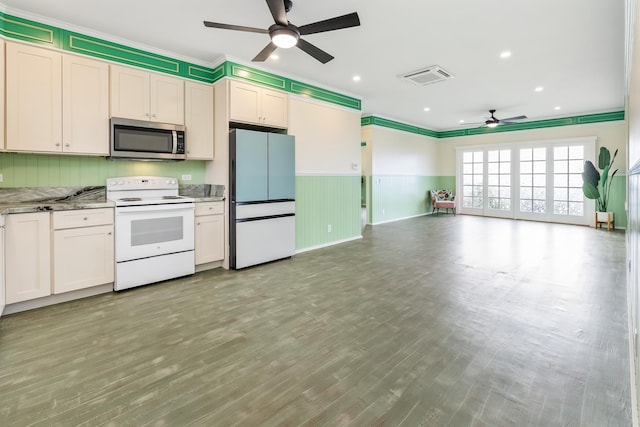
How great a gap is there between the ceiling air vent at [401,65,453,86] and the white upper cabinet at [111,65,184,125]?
3363 millimetres

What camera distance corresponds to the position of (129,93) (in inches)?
146

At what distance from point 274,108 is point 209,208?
5.73ft

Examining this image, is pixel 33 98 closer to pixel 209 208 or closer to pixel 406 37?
pixel 209 208

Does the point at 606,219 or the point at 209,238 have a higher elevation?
the point at 606,219

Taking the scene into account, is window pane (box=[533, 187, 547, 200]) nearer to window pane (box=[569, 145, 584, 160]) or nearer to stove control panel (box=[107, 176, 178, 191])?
window pane (box=[569, 145, 584, 160])

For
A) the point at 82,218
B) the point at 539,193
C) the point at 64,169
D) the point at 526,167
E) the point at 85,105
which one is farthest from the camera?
the point at 526,167

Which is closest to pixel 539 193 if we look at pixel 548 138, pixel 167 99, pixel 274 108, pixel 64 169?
pixel 548 138

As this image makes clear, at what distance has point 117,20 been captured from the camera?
329 cm

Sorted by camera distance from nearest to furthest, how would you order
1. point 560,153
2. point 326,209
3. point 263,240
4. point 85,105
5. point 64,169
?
point 85,105
point 64,169
point 263,240
point 326,209
point 560,153

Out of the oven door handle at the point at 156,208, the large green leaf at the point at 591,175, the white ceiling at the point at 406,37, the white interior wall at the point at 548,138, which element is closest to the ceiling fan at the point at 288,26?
the white ceiling at the point at 406,37

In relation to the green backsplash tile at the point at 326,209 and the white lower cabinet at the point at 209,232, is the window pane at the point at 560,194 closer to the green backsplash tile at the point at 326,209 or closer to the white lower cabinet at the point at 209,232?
the green backsplash tile at the point at 326,209

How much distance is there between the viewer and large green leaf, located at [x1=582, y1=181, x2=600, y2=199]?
7289 millimetres

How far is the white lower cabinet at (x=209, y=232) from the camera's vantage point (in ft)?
13.6

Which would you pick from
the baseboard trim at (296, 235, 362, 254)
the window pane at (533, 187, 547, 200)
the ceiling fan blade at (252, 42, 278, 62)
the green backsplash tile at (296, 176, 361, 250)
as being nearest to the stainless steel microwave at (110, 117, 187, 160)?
the ceiling fan blade at (252, 42, 278, 62)
